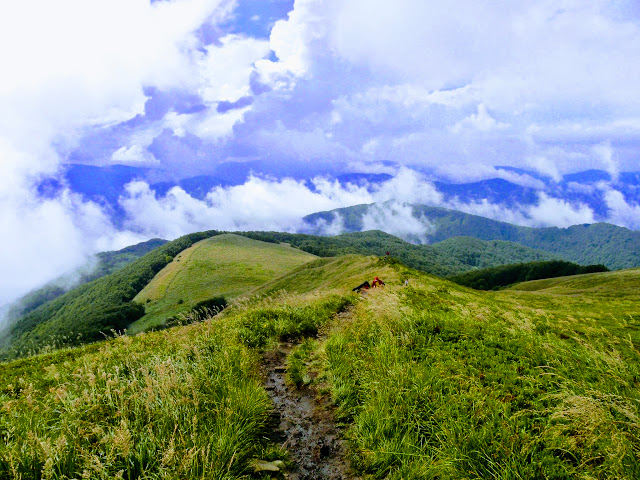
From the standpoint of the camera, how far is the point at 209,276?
152000mm

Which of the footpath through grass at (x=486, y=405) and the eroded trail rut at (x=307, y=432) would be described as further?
the eroded trail rut at (x=307, y=432)

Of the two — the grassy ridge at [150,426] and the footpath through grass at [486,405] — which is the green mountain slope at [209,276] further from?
the footpath through grass at [486,405]

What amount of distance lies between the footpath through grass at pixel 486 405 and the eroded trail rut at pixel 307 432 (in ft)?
1.03

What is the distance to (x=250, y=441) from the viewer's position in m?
5.33

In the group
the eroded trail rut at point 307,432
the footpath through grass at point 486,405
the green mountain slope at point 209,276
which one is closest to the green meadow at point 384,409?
the footpath through grass at point 486,405

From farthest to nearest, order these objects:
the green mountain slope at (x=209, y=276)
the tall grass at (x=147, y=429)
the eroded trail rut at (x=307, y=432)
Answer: the green mountain slope at (x=209, y=276) → the eroded trail rut at (x=307, y=432) → the tall grass at (x=147, y=429)

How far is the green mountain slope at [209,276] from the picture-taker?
433ft

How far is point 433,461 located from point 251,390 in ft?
11.3

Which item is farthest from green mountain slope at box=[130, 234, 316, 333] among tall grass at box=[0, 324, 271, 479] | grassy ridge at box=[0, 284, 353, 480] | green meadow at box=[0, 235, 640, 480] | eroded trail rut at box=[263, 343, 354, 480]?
tall grass at box=[0, 324, 271, 479]

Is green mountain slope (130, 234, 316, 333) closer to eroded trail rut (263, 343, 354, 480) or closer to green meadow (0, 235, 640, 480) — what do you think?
eroded trail rut (263, 343, 354, 480)

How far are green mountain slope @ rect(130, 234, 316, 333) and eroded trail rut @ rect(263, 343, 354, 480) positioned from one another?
121759 millimetres

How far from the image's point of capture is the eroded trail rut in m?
5.21

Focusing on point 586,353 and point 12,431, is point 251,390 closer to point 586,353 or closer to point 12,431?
point 12,431

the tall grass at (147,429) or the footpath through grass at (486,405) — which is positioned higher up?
the tall grass at (147,429)
